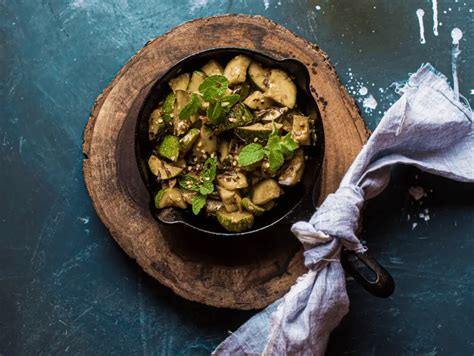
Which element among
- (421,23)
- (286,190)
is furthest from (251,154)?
(421,23)

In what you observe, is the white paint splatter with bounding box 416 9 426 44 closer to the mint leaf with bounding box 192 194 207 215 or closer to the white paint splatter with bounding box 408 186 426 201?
the white paint splatter with bounding box 408 186 426 201

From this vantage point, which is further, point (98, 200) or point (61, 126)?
point (61, 126)

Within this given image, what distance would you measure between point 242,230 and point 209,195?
0.12 metres

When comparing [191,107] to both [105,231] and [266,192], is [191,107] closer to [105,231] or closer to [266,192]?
[266,192]

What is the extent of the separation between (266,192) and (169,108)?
324 mm

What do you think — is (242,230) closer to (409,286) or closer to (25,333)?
(409,286)

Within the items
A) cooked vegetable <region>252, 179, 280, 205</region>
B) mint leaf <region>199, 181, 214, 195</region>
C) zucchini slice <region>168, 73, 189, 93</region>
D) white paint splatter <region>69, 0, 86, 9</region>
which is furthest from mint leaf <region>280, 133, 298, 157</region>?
white paint splatter <region>69, 0, 86, 9</region>

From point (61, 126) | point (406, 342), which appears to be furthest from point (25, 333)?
point (406, 342)

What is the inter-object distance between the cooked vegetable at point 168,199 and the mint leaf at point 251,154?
188 mm

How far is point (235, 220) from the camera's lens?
1714mm

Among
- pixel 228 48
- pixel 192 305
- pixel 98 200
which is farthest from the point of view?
pixel 192 305

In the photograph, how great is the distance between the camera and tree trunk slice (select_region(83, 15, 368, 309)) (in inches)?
73.4

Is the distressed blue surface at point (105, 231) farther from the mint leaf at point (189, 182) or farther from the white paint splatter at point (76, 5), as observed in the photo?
the mint leaf at point (189, 182)

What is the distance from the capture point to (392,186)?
200 centimetres
